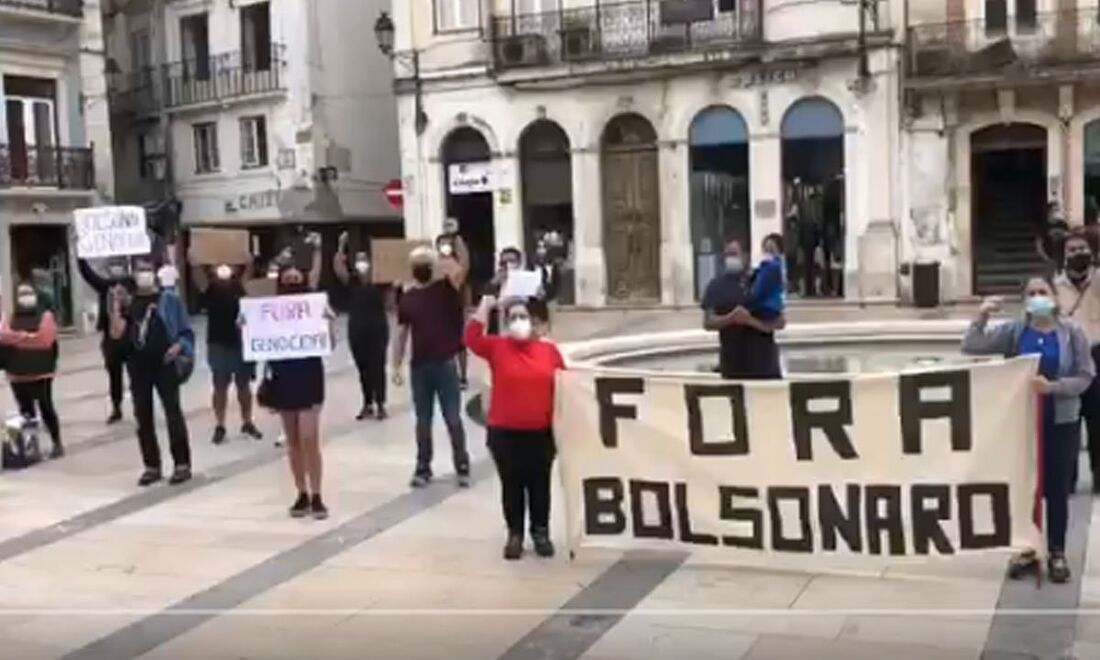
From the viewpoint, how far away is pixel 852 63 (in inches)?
1131

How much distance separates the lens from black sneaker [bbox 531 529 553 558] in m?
8.36

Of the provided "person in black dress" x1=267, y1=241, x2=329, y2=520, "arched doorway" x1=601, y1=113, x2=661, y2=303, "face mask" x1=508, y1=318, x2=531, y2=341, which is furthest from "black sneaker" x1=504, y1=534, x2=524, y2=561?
Answer: "arched doorway" x1=601, y1=113, x2=661, y2=303

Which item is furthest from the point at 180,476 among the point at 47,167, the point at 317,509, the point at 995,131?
the point at 47,167

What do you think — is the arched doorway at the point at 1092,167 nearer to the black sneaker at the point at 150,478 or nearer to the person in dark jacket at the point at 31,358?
the person in dark jacket at the point at 31,358

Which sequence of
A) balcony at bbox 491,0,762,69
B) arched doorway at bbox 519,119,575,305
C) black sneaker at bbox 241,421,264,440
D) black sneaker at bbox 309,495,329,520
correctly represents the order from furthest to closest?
arched doorway at bbox 519,119,575,305, balcony at bbox 491,0,762,69, black sneaker at bbox 241,421,264,440, black sneaker at bbox 309,495,329,520

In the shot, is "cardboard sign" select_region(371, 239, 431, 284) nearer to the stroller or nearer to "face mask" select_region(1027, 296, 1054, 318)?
the stroller

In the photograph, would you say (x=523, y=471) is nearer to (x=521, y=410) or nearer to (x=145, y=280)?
(x=521, y=410)

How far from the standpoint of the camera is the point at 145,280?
36.7 feet

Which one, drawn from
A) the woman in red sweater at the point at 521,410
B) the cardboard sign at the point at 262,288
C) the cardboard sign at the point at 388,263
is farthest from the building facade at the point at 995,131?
the woman in red sweater at the point at 521,410

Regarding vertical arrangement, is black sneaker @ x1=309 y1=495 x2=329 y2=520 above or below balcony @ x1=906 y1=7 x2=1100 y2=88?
below

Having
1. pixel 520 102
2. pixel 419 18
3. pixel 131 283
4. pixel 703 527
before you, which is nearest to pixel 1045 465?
pixel 703 527

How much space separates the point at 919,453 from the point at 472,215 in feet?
89.7

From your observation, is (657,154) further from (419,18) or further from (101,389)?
(101,389)

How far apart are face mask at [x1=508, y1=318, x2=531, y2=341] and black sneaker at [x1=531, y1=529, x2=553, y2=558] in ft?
3.96
